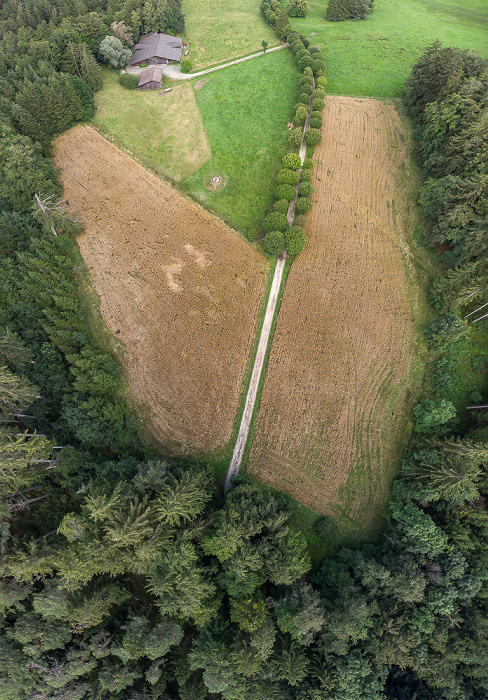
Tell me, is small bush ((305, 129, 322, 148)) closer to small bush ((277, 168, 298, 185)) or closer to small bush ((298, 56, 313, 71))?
small bush ((277, 168, 298, 185))

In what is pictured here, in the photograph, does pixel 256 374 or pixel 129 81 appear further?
pixel 129 81

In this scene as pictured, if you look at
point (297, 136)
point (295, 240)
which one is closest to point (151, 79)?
point (297, 136)

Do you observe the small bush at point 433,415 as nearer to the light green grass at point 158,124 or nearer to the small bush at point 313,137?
the small bush at point 313,137

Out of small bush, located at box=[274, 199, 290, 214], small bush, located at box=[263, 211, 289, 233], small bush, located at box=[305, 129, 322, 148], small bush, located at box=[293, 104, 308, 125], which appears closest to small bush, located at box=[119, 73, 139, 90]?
small bush, located at box=[293, 104, 308, 125]

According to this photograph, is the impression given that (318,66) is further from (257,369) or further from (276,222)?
(257,369)

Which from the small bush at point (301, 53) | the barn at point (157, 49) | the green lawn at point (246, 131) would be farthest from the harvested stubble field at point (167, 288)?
the small bush at point (301, 53)

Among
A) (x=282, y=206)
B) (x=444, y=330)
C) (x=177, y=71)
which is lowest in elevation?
(x=444, y=330)
